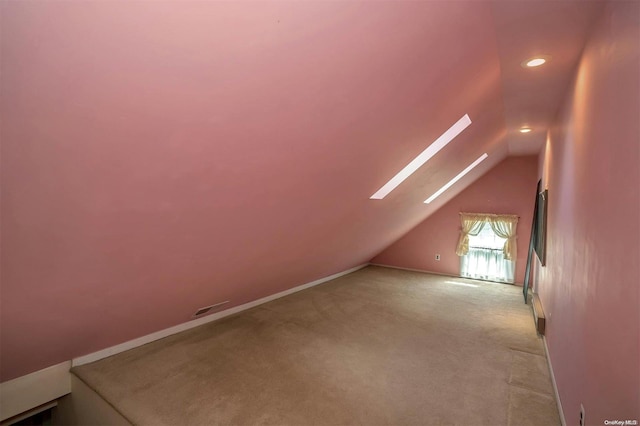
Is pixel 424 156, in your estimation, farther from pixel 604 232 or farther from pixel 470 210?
pixel 470 210

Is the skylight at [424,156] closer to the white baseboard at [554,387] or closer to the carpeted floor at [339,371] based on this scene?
the carpeted floor at [339,371]

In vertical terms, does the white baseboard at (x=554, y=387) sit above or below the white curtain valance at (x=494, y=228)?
below

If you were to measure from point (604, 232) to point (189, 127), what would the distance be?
1.88 meters

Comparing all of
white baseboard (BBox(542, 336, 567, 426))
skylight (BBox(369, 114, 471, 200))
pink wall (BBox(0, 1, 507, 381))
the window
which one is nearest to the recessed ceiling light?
pink wall (BBox(0, 1, 507, 381))

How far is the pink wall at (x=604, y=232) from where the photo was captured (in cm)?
111

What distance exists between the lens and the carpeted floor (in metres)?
2.26

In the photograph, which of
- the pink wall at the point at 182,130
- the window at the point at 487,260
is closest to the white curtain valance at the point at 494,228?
the window at the point at 487,260

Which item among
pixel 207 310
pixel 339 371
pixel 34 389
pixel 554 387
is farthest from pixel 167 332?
pixel 554 387

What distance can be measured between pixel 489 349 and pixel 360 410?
1.73 meters

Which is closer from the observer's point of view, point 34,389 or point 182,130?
point 182,130

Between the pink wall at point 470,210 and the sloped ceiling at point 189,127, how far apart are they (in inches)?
130

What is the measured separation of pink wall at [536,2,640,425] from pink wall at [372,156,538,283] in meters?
4.17

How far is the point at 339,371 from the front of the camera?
279cm

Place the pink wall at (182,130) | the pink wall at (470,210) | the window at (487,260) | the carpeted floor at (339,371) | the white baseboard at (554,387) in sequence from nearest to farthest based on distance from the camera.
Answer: the pink wall at (182,130) → the white baseboard at (554,387) → the carpeted floor at (339,371) → the pink wall at (470,210) → the window at (487,260)
